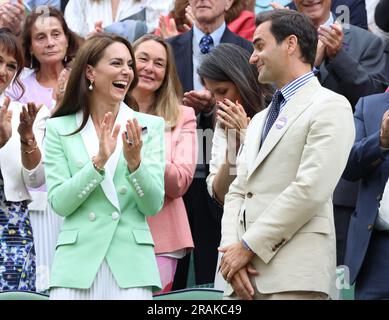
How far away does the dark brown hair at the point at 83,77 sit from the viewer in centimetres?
643

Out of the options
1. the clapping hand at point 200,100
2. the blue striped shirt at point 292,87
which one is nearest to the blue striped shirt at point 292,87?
the blue striped shirt at point 292,87

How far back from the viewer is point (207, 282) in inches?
295

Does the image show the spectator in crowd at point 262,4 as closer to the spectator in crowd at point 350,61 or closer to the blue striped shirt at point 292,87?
the spectator in crowd at point 350,61

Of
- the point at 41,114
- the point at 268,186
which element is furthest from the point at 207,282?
the point at 268,186

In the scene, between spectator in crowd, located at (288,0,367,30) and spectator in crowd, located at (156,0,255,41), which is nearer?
spectator in crowd, located at (288,0,367,30)

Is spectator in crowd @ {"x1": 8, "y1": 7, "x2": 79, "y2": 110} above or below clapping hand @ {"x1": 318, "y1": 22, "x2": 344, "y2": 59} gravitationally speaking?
below

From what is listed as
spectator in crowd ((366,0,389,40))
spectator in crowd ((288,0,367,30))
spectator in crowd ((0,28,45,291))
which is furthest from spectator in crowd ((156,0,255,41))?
spectator in crowd ((0,28,45,291))

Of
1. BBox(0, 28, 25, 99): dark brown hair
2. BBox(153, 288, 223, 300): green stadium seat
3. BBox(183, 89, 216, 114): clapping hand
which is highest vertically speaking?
BBox(0, 28, 25, 99): dark brown hair

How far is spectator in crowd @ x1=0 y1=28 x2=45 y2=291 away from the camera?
653 cm

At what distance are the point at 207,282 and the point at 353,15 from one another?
2583 millimetres

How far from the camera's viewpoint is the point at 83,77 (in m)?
6.49

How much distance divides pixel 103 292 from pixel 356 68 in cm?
266

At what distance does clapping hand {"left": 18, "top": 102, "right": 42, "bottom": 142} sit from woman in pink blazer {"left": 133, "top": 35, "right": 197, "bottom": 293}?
939 millimetres

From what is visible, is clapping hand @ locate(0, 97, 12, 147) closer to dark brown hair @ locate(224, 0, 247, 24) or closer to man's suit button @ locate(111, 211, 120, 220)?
man's suit button @ locate(111, 211, 120, 220)
